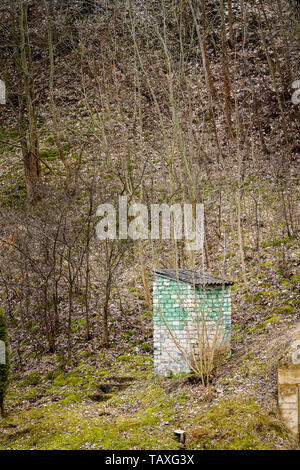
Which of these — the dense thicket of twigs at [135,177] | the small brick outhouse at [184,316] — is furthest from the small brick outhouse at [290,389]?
the dense thicket of twigs at [135,177]

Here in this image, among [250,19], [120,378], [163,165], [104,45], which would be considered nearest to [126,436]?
[120,378]

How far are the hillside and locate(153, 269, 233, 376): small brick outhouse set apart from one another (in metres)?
0.33

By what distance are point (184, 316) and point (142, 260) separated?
10.3 feet

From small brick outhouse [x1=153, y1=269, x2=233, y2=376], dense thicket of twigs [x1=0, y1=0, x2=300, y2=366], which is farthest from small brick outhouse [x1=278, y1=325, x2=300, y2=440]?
dense thicket of twigs [x1=0, y1=0, x2=300, y2=366]

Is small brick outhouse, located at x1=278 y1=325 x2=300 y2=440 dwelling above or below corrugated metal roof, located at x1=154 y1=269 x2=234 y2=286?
below

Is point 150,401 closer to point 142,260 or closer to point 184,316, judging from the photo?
point 184,316

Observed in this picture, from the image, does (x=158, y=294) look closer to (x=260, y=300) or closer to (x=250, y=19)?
(x=260, y=300)

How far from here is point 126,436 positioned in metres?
6.71

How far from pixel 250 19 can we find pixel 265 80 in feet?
11.6

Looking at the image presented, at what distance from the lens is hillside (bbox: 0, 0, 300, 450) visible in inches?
281

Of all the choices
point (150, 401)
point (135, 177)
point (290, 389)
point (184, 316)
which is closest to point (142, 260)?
point (184, 316)

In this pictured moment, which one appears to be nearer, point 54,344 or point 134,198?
point 54,344

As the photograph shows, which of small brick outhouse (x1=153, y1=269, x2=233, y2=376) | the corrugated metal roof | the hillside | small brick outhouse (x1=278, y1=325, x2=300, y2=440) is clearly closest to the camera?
small brick outhouse (x1=278, y1=325, x2=300, y2=440)

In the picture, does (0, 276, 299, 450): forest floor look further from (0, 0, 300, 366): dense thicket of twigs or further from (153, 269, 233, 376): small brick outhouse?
(0, 0, 300, 366): dense thicket of twigs
